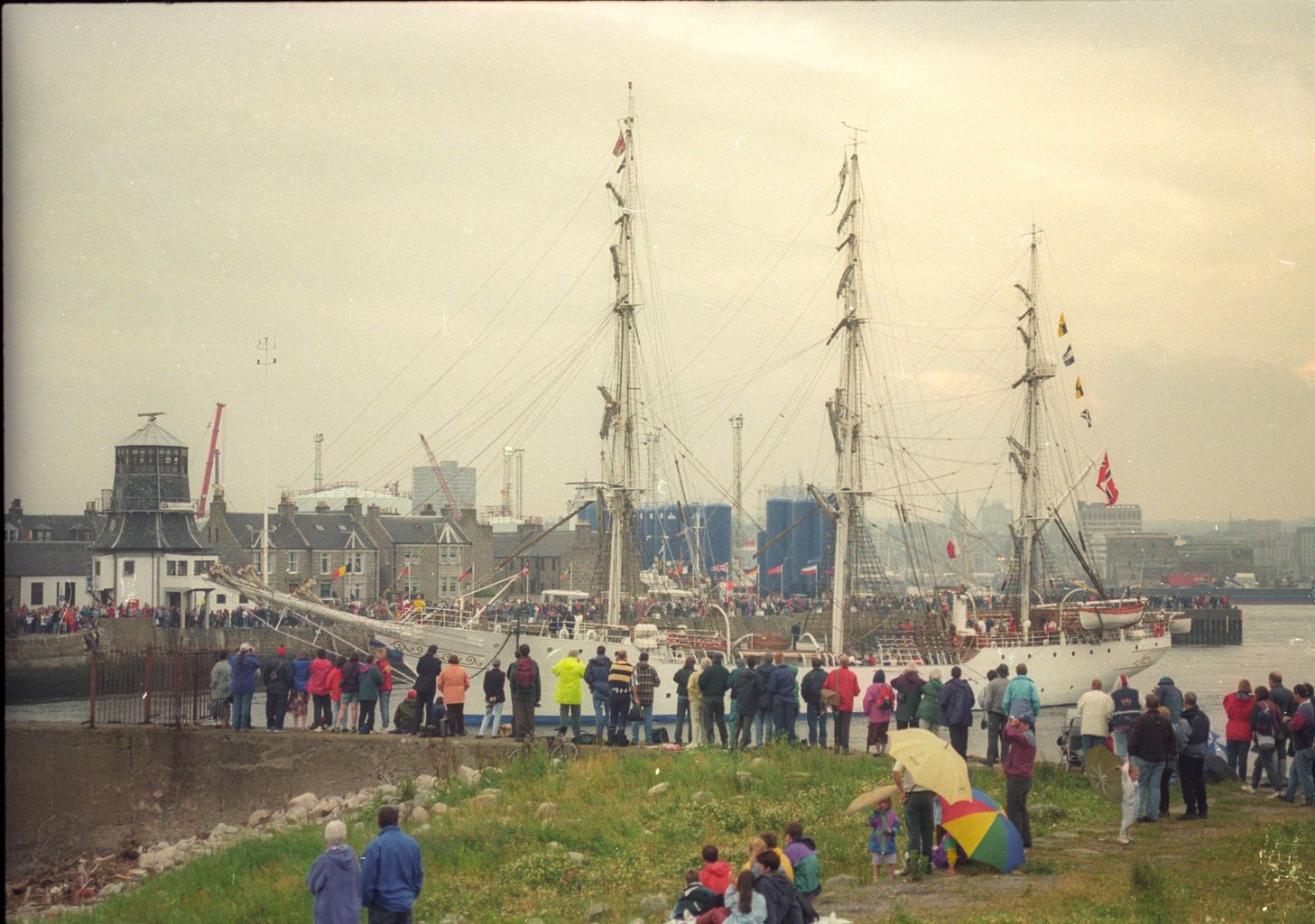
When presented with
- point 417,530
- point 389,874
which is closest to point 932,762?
point 389,874

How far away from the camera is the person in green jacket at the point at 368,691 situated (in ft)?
87.6

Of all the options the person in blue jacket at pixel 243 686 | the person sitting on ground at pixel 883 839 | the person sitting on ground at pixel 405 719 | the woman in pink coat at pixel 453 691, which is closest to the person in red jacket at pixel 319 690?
the person in blue jacket at pixel 243 686

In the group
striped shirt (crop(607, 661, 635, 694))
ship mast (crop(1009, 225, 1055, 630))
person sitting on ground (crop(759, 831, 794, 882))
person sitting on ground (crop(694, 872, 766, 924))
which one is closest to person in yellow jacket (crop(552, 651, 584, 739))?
striped shirt (crop(607, 661, 635, 694))

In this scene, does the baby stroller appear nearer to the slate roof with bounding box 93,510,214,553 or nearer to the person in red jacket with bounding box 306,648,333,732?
the person in red jacket with bounding box 306,648,333,732

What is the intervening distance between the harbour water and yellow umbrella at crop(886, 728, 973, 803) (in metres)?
12.7

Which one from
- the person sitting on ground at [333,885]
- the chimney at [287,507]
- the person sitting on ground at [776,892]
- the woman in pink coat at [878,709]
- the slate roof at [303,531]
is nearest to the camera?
the person sitting on ground at [776,892]

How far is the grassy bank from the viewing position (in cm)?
1550

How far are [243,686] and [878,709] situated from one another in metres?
12.2

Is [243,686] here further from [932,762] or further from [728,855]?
[932,762]

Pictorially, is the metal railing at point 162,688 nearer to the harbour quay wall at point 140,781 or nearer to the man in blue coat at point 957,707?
the harbour quay wall at point 140,781

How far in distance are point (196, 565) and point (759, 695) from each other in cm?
5852

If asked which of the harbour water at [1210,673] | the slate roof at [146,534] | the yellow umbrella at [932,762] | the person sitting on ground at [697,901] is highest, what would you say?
the slate roof at [146,534]

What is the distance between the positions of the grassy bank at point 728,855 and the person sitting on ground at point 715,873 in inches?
66.7

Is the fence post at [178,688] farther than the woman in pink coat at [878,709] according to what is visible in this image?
Yes
